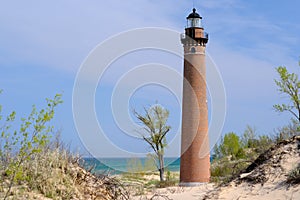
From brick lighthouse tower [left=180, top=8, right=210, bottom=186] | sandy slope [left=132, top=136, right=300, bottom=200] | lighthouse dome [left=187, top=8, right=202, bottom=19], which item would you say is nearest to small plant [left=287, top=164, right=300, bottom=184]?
sandy slope [left=132, top=136, right=300, bottom=200]

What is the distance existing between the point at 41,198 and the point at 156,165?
2436cm

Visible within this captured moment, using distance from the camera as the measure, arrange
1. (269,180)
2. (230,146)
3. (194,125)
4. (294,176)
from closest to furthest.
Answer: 1. (294,176)
2. (269,180)
3. (194,125)
4. (230,146)

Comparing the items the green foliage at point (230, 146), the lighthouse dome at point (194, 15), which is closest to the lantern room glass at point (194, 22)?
the lighthouse dome at point (194, 15)

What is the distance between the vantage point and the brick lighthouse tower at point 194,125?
2450cm

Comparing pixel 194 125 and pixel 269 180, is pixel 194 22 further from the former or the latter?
pixel 269 180

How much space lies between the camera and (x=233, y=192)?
38.4 feet

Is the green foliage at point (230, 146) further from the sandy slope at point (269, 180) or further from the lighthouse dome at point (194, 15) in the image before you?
the sandy slope at point (269, 180)

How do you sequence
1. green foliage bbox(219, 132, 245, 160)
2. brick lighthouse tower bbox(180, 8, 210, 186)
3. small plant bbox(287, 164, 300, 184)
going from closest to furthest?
small plant bbox(287, 164, 300, 184) → brick lighthouse tower bbox(180, 8, 210, 186) → green foliage bbox(219, 132, 245, 160)

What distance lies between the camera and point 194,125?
2461 centimetres

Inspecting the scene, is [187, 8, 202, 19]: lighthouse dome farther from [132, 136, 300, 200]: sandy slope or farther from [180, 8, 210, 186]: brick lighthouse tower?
[132, 136, 300, 200]: sandy slope

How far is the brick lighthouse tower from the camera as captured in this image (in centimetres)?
2450

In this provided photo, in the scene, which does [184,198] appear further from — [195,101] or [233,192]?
[195,101]

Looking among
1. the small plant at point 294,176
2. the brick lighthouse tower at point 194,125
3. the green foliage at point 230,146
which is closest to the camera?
the small plant at point 294,176

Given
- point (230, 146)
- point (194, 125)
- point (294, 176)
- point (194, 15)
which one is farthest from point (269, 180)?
point (230, 146)
